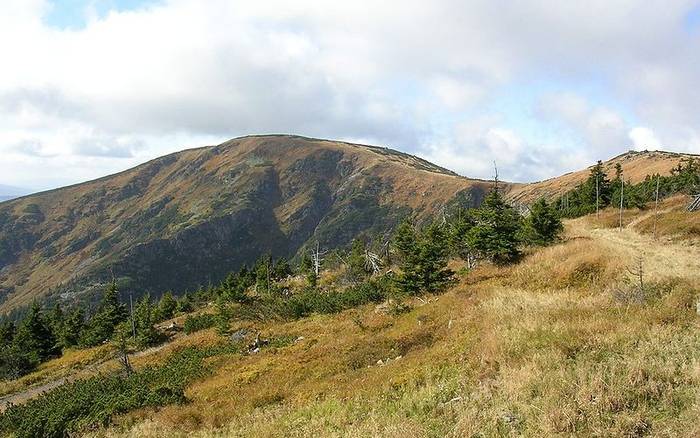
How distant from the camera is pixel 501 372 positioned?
10.1m

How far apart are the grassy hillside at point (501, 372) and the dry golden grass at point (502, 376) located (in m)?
0.03

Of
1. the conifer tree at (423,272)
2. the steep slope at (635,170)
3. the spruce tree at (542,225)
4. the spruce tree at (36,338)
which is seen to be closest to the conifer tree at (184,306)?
the spruce tree at (36,338)

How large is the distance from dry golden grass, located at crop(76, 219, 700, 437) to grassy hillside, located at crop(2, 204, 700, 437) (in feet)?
0.11

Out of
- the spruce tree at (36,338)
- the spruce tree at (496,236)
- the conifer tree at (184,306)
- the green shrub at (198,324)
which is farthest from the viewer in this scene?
the conifer tree at (184,306)

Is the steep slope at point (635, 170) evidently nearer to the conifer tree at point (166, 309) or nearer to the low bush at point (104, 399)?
the conifer tree at point (166, 309)

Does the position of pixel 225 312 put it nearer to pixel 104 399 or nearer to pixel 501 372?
pixel 104 399

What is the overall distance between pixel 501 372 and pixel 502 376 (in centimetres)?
17

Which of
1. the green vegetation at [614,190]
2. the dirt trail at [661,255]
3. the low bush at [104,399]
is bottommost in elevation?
the low bush at [104,399]

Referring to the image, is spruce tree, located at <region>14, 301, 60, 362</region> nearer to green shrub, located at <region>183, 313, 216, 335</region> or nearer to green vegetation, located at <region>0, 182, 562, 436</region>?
green vegetation, located at <region>0, 182, 562, 436</region>

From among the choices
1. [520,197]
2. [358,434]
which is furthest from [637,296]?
[520,197]

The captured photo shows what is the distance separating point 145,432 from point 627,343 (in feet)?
41.0

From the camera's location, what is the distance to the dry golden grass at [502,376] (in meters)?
7.89

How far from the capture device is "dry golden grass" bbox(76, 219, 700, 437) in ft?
25.9

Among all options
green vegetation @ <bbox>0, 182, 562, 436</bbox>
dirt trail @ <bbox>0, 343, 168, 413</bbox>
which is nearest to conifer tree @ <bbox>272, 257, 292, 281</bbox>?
green vegetation @ <bbox>0, 182, 562, 436</bbox>
